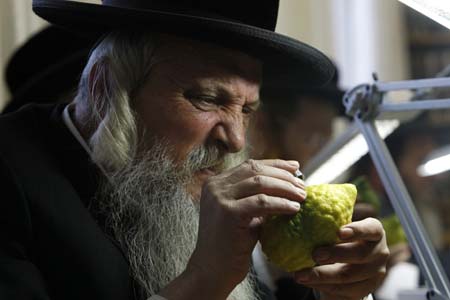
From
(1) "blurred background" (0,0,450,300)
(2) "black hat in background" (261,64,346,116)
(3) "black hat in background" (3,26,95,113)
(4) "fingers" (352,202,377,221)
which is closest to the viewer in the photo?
(4) "fingers" (352,202,377,221)

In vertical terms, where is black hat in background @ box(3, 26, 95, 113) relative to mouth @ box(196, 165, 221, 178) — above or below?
below

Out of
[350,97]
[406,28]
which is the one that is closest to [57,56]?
[350,97]

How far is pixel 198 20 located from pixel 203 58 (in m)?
0.09

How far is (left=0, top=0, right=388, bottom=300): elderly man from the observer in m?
1.21

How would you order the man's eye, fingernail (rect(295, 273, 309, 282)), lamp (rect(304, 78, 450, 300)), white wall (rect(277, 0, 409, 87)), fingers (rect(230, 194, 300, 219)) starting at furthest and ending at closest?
white wall (rect(277, 0, 409, 87)), the man's eye, lamp (rect(304, 78, 450, 300)), fingernail (rect(295, 273, 309, 282)), fingers (rect(230, 194, 300, 219))

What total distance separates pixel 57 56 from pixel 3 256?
1137mm

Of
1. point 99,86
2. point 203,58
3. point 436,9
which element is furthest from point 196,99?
point 436,9

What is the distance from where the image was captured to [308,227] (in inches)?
41.5

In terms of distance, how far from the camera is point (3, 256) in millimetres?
1144

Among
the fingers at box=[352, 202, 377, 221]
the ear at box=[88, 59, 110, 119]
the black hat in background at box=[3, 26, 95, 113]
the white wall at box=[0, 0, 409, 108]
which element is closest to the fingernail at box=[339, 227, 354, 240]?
the ear at box=[88, 59, 110, 119]

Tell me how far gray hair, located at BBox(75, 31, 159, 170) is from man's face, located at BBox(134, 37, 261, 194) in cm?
2

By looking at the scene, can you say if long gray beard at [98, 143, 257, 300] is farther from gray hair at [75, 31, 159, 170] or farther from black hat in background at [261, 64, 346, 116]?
black hat in background at [261, 64, 346, 116]

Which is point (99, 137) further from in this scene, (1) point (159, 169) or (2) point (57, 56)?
(2) point (57, 56)

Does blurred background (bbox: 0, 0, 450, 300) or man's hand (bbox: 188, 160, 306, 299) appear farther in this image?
blurred background (bbox: 0, 0, 450, 300)
